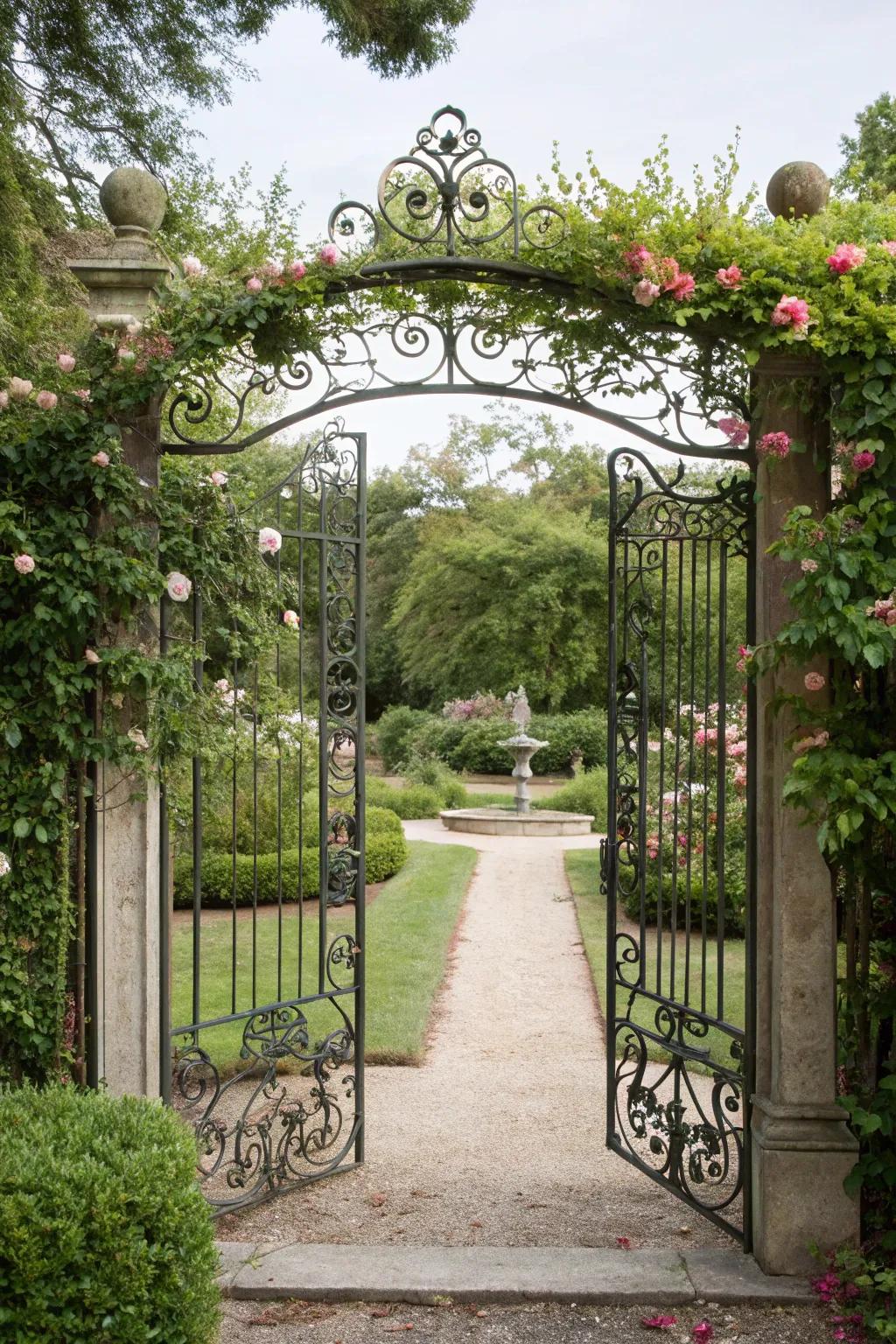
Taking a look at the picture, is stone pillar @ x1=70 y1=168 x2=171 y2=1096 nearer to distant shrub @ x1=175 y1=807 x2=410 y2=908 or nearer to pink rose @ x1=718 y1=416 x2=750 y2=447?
pink rose @ x1=718 y1=416 x2=750 y2=447

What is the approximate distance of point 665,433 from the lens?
416cm

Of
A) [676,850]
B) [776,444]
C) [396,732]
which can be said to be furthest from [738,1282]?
[396,732]

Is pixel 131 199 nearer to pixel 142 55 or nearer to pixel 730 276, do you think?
pixel 730 276

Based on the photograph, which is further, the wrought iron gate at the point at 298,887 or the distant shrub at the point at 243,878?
the distant shrub at the point at 243,878

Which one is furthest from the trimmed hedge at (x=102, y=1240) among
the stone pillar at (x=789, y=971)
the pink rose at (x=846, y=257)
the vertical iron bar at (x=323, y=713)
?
Result: the pink rose at (x=846, y=257)

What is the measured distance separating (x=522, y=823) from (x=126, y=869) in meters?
12.9

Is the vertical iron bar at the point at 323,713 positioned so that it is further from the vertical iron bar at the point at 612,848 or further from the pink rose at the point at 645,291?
the pink rose at the point at 645,291

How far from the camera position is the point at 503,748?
891 inches

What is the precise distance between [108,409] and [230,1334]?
3073mm

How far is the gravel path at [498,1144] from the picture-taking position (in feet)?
13.8

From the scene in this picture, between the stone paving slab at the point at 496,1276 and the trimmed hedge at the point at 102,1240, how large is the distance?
626 mm

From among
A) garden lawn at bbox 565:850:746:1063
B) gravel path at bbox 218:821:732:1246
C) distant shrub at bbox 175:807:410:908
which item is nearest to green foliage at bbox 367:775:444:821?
distant shrub at bbox 175:807:410:908

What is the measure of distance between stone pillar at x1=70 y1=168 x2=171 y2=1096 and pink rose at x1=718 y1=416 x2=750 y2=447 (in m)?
2.10

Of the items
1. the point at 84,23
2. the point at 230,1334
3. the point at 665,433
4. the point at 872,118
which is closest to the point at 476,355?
the point at 665,433
